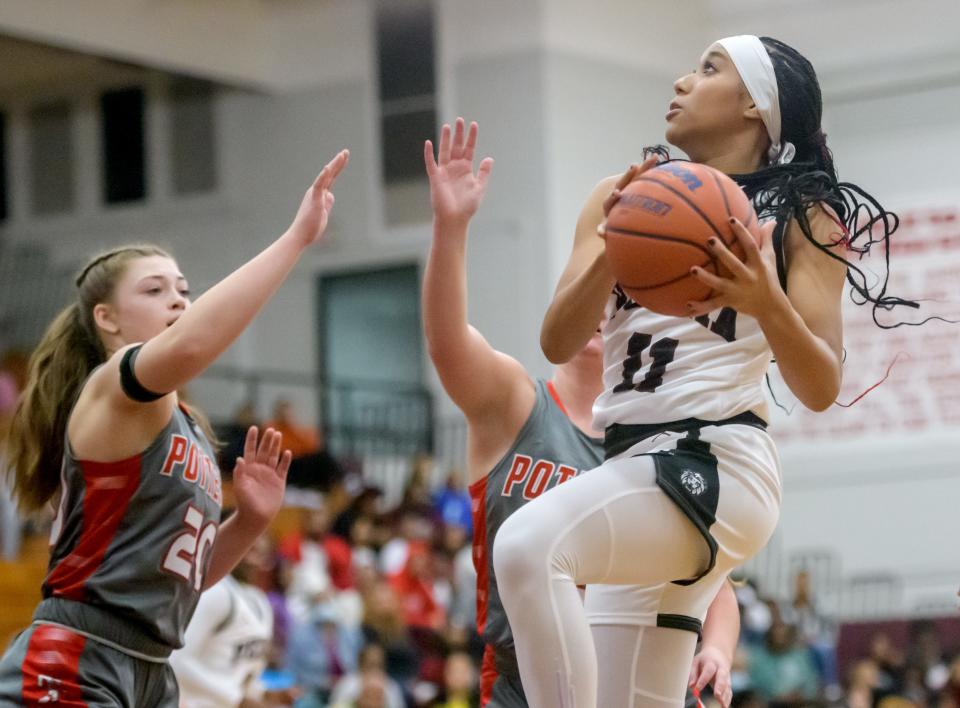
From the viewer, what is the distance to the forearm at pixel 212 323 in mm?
4027

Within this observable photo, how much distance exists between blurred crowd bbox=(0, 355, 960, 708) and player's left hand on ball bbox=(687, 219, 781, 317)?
4.75 metres

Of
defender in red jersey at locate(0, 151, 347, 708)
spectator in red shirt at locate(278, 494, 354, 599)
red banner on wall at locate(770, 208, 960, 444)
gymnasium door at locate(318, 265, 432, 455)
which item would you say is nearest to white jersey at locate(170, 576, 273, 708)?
defender in red jersey at locate(0, 151, 347, 708)

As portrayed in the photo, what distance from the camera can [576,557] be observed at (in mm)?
3545

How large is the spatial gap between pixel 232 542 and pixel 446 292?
116 centimetres

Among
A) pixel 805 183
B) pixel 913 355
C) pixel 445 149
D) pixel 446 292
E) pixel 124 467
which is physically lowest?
pixel 913 355

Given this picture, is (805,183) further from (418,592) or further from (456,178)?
(418,592)

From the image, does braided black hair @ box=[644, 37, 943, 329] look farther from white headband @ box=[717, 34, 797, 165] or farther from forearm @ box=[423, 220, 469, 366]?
forearm @ box=[423, 220, 469, 366]

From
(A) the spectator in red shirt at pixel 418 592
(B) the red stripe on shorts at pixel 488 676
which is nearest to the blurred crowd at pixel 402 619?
(A) the spectator in red shirt at pixel 418 592

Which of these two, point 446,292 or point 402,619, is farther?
point 402,619

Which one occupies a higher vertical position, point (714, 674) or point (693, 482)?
point (693, 482)

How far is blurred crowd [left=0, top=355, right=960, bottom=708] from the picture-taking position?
36.1ft

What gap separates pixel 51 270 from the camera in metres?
20.4

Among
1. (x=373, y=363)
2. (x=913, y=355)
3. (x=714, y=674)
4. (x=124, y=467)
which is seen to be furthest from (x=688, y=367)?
(x=373, y=363)

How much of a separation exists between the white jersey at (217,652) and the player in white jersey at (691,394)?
2.58 metres
